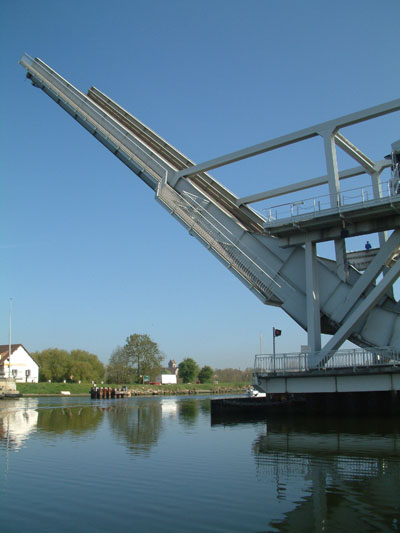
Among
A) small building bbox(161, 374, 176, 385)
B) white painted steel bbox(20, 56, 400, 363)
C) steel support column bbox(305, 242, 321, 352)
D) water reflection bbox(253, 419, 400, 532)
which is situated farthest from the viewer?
small building bbox(161, 374, 176, 385)

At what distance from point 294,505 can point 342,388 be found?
32.6 feet

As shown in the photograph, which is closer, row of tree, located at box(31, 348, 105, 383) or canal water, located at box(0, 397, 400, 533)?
canal water, located at box(0, 397, 400, 533)

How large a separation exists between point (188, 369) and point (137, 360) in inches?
1510

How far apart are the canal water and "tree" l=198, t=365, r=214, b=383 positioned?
336 feet

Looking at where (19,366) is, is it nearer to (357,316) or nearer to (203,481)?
(357,316)

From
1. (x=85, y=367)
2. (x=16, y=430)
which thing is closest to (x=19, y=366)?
(x=85, y=367)

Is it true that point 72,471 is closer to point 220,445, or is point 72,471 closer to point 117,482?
point 117,482

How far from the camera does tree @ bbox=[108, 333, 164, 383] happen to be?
2923 inches

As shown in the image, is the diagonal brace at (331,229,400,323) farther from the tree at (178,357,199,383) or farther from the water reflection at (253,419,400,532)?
the tree at (178,357,199,383)

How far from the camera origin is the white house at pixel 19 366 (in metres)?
63.2

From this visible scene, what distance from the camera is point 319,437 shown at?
605 inches

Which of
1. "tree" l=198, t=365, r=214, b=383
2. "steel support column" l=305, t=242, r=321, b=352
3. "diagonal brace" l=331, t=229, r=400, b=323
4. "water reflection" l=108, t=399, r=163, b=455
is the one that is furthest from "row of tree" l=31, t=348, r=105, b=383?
"diagonal brace" l=331, t=229, r=400, b=323

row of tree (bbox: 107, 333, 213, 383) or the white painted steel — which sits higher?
the white painted steel

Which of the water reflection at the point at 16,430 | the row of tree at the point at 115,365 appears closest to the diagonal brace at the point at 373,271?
the water reflection at the point at 16,430
